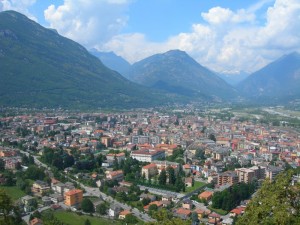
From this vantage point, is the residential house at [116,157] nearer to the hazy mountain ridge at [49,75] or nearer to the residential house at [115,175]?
the residential house at [115,175]

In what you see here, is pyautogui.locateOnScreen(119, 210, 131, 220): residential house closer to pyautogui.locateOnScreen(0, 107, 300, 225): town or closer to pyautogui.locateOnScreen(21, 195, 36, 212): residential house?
pyautogui.locateOnScreen(0, 107, 300, 225): town

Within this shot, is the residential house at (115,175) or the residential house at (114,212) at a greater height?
the residential house at (115,175)

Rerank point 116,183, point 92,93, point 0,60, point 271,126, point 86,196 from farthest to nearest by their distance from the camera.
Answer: point 92,93 → point 0,60 → point 271,126 → point 116,183 → point 86,196

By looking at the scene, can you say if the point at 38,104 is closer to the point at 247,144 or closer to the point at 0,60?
the point at 0,60

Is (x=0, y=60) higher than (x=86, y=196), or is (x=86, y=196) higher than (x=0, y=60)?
(x=0, y=60)

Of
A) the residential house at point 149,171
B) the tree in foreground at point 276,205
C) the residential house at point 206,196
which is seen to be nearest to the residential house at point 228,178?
the residential house at point 206,196

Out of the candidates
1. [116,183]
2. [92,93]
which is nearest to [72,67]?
[92,93]
